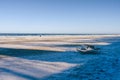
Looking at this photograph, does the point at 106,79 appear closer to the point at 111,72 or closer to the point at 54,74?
the point at 111,72

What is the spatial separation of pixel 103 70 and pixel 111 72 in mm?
719

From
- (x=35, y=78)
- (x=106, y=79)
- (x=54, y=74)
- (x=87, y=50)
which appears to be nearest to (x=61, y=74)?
(x=54, y=74)

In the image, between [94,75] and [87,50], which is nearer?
[94,75]

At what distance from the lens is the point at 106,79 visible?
1066cm

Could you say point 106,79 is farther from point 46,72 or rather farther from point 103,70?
point 46,72

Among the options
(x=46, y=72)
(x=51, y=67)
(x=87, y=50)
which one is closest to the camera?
(x=46, y=72)

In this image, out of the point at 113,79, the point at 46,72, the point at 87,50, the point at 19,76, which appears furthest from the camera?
the point at 87,50

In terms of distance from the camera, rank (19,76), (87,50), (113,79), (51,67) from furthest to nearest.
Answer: (87,50)
(51,67)
(19,76)
(113,79)

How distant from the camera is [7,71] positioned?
12.8m

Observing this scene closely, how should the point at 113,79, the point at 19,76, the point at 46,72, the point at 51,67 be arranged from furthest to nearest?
the point at 51,67, the point at 46,72, the point at 19,76, the point at 113,79

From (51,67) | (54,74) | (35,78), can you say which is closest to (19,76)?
(35,78)

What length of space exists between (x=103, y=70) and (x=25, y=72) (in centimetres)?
425

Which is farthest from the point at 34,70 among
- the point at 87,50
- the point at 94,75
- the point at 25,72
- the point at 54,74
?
the point at 87,50

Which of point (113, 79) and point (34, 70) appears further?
point (34, 70)
